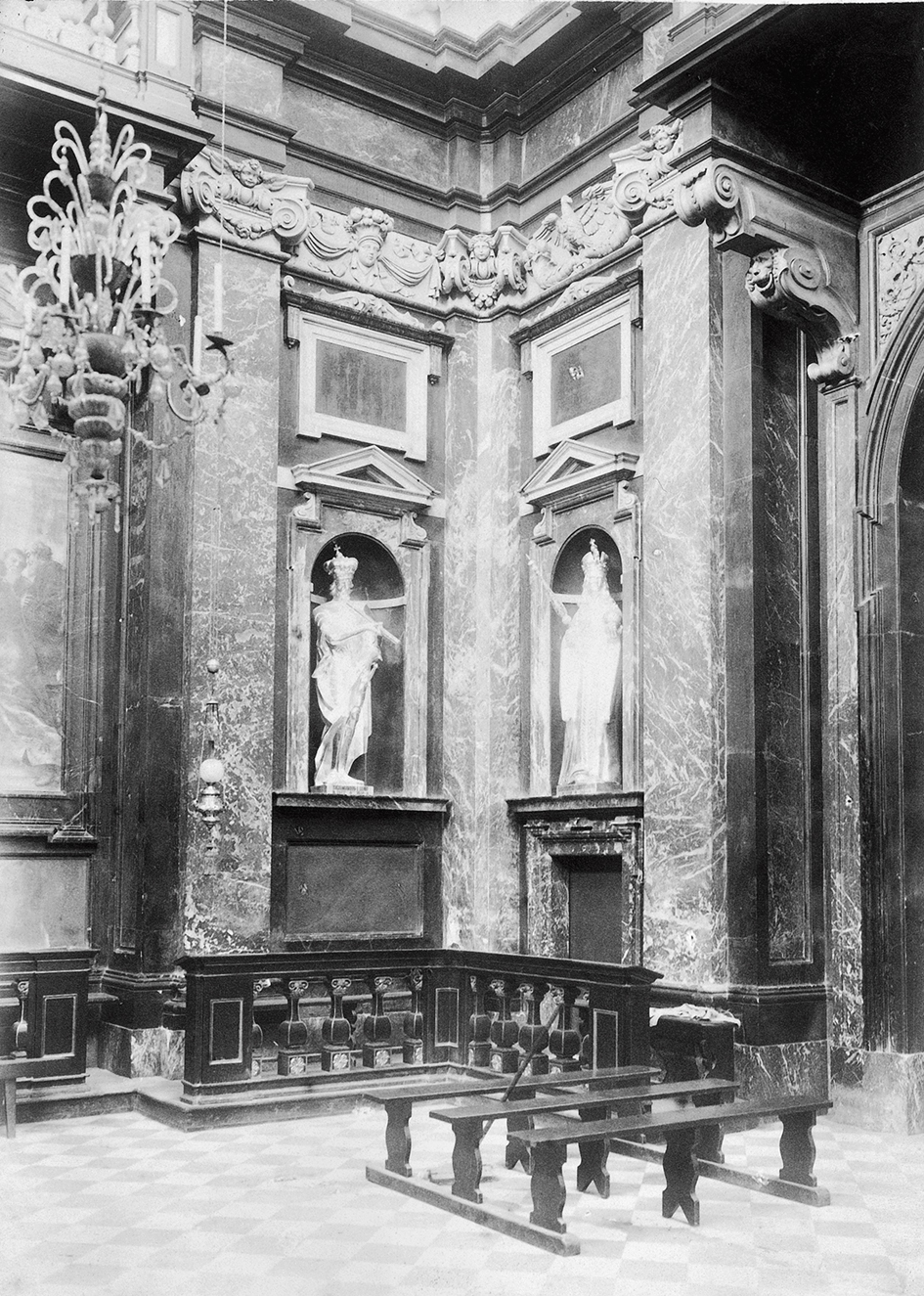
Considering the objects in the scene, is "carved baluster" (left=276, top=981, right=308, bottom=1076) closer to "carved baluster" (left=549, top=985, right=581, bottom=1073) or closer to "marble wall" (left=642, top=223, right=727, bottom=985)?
"carved baluster" (left=549, top=985, right=581, bottom=1073)

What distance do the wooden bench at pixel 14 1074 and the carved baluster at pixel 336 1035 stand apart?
69.8 inches

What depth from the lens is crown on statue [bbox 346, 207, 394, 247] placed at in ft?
36.6

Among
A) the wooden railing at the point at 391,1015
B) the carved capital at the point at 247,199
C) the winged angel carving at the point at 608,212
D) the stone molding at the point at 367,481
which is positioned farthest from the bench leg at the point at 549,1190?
the carved capital at the point at 247,199

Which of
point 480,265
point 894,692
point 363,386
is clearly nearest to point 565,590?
point 363,386

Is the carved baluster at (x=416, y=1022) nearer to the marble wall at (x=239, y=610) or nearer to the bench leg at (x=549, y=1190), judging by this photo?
the marble wall at (x=239, y=610)

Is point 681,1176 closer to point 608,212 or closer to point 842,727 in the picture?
point 842,727

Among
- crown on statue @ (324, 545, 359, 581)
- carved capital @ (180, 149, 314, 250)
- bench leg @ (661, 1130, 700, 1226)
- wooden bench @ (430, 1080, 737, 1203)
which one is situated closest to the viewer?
bench leg @ (661, 1130, 700, 1226)

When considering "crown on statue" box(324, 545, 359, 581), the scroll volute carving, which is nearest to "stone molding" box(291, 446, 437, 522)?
"crown on statue" box(324, 545, 359, 581)

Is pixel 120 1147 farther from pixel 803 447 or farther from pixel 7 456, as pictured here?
pixel 803 447

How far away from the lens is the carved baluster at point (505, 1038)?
31.6ft

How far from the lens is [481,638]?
1137 centimetres

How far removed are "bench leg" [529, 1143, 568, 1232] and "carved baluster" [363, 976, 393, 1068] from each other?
368cm

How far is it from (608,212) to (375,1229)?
7.62 meters

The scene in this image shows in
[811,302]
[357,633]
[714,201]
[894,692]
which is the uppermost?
[714,201]
